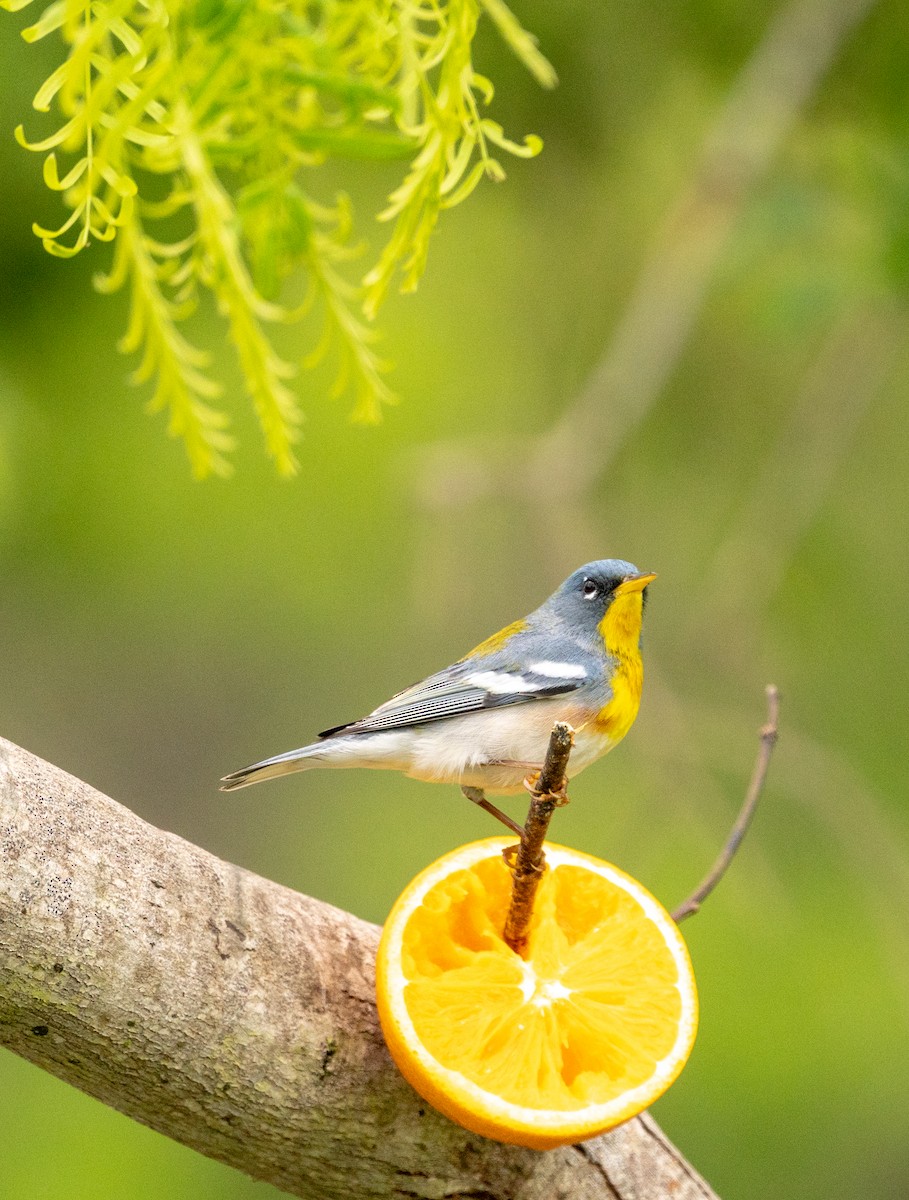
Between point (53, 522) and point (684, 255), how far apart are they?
2032mm

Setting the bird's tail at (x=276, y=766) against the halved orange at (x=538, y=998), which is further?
the bird's tail at (x=276, y=766)

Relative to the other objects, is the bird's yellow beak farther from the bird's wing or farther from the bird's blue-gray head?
the bird's wing

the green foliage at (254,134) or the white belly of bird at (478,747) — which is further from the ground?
the green foliage at (254,134)

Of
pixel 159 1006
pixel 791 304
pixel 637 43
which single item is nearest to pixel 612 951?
pixel 159 1006

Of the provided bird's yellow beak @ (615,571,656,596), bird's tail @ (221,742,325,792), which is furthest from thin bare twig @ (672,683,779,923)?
bird's tail @ (221,742,325,792)

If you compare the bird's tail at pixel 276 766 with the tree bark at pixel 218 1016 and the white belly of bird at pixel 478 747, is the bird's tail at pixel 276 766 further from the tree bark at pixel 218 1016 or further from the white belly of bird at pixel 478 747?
the tree bark at pixel 218 1016

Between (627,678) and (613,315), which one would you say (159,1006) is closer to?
(627,678)

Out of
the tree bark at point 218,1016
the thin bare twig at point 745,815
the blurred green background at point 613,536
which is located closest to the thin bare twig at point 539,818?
the tree bark at point 218,1016

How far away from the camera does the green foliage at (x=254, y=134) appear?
1.19 metres

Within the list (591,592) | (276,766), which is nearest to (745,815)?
(591,592)

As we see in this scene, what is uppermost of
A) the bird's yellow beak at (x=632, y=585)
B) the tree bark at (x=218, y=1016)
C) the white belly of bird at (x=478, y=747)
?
the bird's yellow beak at (x=632, y=585)

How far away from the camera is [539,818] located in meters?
1.55

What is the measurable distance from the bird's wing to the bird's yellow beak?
16 centimetres

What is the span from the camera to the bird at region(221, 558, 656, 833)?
7.41ft
